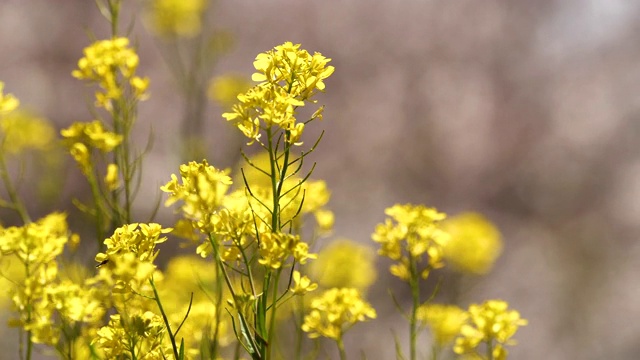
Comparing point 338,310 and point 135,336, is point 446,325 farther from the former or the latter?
point 135,336

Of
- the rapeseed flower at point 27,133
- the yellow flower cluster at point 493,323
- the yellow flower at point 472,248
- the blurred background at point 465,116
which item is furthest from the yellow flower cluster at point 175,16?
the yellow flower cluster at point 493,323

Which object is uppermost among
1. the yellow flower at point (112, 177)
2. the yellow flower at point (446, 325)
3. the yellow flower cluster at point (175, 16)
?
the yellow flower cluster at point (175, 16)

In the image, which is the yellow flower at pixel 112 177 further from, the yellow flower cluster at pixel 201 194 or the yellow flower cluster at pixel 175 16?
the yellow flower cluster at pixel 175 16

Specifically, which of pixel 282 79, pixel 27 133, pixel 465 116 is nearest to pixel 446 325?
pixel 282 79

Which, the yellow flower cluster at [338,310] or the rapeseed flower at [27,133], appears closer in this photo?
the yellow flower cluster at [338,310]

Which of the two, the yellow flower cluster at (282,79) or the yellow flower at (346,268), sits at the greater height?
the yellow flower at (346,268)

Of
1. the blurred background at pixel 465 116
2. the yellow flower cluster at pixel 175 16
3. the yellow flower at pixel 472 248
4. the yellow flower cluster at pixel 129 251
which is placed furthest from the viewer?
the blurred background at pixel 465 116

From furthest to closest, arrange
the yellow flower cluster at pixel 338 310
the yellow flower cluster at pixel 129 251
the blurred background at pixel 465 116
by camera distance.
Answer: the blurred background at pixel 465 116, the yellow flower cluster at pixel 338 310, the yellow flower cluster at pixel 129 251
